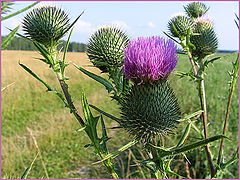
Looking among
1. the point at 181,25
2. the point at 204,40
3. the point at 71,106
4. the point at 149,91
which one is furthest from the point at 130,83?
the point at 204,40

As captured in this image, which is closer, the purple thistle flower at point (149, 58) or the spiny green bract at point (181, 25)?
the purple thistle flower at point (149, 58)

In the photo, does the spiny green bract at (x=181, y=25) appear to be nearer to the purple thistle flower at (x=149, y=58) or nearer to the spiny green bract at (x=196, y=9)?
the spiny green bract at (x=196, y=9)

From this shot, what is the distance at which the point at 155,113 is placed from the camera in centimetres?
133

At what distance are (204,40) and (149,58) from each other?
0.96 m

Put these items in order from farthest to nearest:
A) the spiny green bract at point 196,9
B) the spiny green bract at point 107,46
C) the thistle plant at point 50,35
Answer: the spiny green bract at point 196,9
the spiny green bract at point 107,46
the thistle plant at point 50,35

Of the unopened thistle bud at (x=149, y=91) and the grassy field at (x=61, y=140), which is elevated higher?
the unopened thistle bud at (x=149, y=91)

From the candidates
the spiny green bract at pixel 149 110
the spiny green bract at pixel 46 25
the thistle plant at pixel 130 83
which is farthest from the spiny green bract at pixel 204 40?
the spiny green bract at pixel 46 25

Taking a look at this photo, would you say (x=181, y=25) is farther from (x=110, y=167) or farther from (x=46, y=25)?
(x=110, y=167)

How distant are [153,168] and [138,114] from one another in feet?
0.86

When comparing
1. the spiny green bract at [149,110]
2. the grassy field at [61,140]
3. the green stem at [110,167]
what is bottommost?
the grassy field at [61,140]

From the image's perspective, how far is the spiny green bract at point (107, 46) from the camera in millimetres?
1481

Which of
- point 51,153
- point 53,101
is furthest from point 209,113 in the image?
point 53,101

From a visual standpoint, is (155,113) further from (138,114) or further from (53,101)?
(53,101)

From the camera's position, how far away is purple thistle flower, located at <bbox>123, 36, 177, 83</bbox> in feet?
3.91
